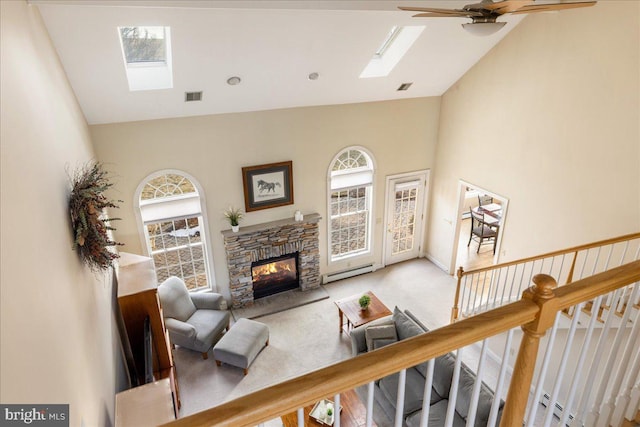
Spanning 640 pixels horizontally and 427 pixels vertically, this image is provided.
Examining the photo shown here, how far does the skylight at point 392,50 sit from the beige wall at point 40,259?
12.5 feet

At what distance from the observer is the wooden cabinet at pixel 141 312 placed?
14.9 feet

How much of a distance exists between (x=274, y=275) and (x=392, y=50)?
4329 millimetres

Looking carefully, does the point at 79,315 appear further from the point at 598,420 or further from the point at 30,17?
the point at 598,420

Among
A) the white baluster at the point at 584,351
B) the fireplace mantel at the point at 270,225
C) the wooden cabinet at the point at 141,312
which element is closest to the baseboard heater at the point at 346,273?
the fireplace mantel at the point at 270,225

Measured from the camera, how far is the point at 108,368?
3.81m

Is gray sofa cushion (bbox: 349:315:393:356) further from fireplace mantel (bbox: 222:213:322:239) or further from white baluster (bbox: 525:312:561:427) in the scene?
white baluster (bbox: 525:312:561:427)

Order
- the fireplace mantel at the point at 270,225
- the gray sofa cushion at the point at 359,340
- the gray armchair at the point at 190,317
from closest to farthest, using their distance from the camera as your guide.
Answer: the gray sofa cushion at the point at 359,340 < the gray armchair at the point at 190,317 < the fireplace mantel at the point at 270,225

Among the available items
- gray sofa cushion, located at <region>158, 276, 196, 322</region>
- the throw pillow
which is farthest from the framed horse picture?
the throw pillow

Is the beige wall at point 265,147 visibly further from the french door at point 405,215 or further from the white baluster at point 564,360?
the white baluster at point 564,360

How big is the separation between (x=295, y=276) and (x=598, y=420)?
19.6ft

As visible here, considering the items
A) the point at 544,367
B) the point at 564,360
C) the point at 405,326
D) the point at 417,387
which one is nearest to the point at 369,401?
the point at 544,367

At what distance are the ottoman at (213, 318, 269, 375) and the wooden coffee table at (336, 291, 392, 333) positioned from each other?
126 cm

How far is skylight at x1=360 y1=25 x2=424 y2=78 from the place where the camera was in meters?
5.32

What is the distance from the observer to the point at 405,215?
8.38 metres
